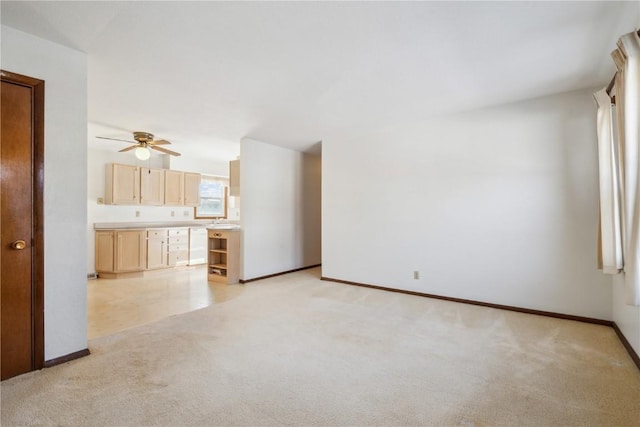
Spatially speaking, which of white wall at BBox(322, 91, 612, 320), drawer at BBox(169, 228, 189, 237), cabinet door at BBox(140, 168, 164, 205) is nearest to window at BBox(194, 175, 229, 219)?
drawer at BBox(169, 228, 189, 237)

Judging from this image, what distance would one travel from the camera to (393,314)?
3.38m

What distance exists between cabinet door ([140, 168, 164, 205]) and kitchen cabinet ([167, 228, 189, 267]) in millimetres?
717

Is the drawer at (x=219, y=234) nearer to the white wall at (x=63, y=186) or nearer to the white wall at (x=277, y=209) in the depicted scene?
the white wall at (x=277, y=209)

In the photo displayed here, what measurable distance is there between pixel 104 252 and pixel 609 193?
6.90 m

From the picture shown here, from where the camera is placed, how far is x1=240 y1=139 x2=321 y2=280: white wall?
16.5 ft

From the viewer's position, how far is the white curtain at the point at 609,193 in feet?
7.88

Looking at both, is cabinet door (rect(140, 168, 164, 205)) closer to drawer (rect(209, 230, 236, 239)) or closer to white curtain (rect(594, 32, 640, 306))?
drawer (rect(209, 230, 236, 239))

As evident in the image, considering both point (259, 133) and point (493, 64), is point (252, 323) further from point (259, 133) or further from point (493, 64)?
point (493, 64)

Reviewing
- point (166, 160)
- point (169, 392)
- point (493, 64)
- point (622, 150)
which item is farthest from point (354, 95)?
point (166, 160)

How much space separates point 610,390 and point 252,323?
2.81 meters

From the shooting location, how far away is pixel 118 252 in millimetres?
5312

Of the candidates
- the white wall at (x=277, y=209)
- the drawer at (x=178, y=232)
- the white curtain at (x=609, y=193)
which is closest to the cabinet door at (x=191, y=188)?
the drawer at (x=178, y=232)

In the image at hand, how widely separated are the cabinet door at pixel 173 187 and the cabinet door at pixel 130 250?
102cm

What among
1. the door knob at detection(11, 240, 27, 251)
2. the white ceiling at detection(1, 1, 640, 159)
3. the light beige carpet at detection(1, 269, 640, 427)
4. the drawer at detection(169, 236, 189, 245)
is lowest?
the light beige carpet at detection(1, 269, 640, 427)
